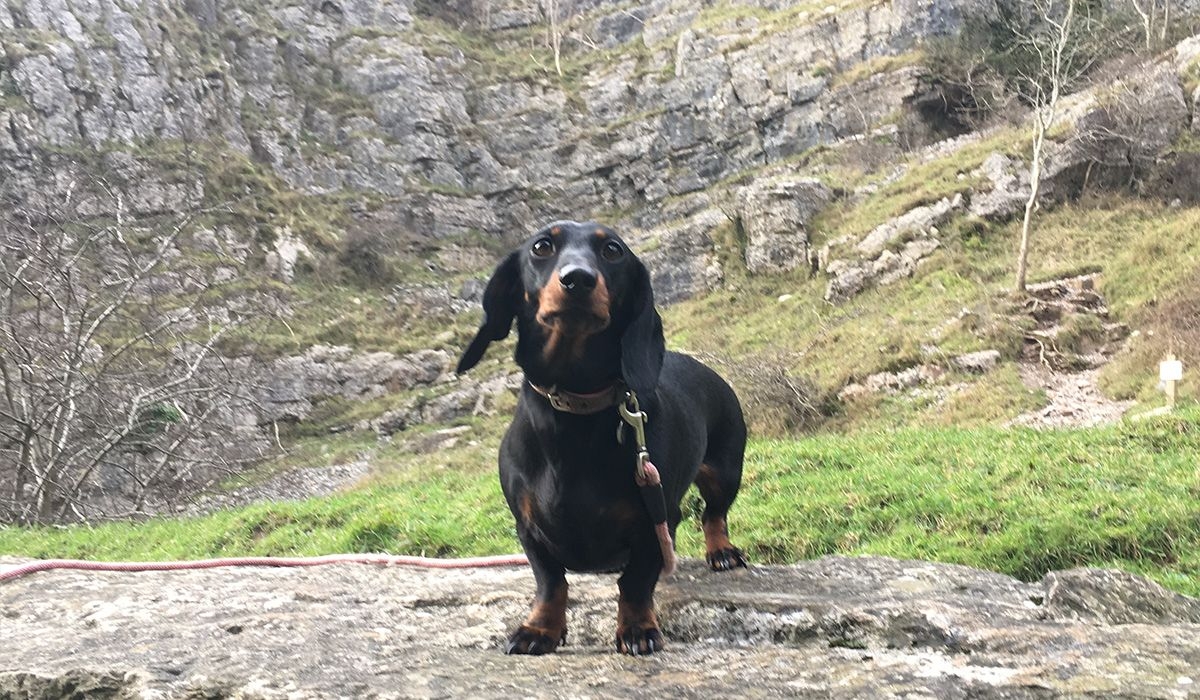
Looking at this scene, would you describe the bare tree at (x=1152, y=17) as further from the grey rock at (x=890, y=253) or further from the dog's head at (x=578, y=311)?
the dog's head at (x=578, y=311)

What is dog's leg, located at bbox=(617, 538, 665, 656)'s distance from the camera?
94.8 inches

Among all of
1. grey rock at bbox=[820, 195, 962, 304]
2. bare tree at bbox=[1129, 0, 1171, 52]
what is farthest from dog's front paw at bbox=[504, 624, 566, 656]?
bare tree at bbox=[1129, 0, 1171, 52]

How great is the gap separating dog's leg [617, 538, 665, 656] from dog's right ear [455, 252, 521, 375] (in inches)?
35.1

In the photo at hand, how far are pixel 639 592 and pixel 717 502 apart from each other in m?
1.25

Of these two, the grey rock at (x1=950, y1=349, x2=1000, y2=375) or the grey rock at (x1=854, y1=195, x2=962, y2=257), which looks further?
the grey rock at (x1=854, y1=195, x2=962, y2=257)

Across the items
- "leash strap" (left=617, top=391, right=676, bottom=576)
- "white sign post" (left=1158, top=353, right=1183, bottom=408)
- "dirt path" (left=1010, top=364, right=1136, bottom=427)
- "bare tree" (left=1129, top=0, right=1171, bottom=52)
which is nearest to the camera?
"leash strap" (left=617, top=391, right=676, bottom=576)

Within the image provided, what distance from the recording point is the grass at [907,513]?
4730 millimetres

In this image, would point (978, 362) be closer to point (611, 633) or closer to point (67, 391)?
point (611, 633)

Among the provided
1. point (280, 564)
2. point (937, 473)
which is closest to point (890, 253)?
point (937, 473)

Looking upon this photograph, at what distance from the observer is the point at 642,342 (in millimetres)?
2441

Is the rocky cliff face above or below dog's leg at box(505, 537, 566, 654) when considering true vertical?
above

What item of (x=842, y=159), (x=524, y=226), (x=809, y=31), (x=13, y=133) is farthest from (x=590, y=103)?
(x=13, y=133)

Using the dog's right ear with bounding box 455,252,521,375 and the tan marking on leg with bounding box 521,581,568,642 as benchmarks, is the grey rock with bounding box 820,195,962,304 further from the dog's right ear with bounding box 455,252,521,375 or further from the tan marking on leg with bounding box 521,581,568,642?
the tan marking on leg with bounding box 521,581,568,642

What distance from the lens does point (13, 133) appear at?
3312cm
